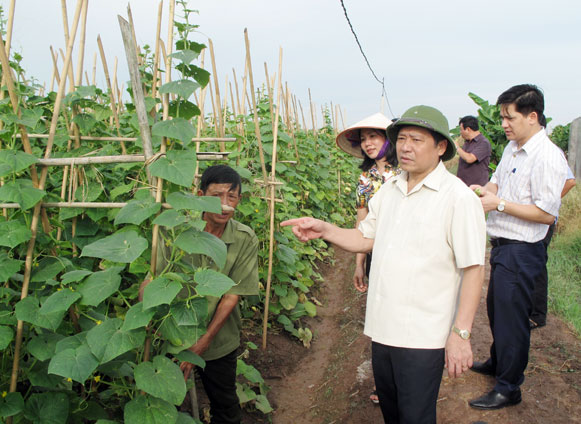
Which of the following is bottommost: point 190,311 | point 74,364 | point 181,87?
point 74,364

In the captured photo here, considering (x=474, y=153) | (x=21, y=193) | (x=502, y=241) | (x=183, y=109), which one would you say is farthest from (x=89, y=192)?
(x=474, y=153)

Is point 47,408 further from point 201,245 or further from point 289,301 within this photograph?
point 289,301

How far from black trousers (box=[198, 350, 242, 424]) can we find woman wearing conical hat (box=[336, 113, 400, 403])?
102 cm

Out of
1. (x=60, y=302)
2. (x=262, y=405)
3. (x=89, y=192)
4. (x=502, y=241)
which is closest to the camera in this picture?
(x=60, y=302)

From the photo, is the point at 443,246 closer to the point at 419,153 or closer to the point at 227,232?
the point at 419,153

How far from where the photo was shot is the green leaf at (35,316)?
5.11ft

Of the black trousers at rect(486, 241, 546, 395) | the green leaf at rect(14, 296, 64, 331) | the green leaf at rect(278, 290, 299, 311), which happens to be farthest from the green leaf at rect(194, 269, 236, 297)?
the green leaf at rect(278, 290, 299, 311)

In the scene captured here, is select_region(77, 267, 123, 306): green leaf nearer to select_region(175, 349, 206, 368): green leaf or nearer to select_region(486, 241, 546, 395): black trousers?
select_region(175, 349, 206, 368): green leaf

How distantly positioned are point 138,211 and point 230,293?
91cm

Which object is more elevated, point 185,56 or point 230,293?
point 185,56

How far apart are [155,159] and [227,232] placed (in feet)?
3.01

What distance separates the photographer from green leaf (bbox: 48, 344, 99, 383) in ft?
4.53

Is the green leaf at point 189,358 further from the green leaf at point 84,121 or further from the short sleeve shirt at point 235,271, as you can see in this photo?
the green leaf at point 84,121

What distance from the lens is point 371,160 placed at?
10.5ft
